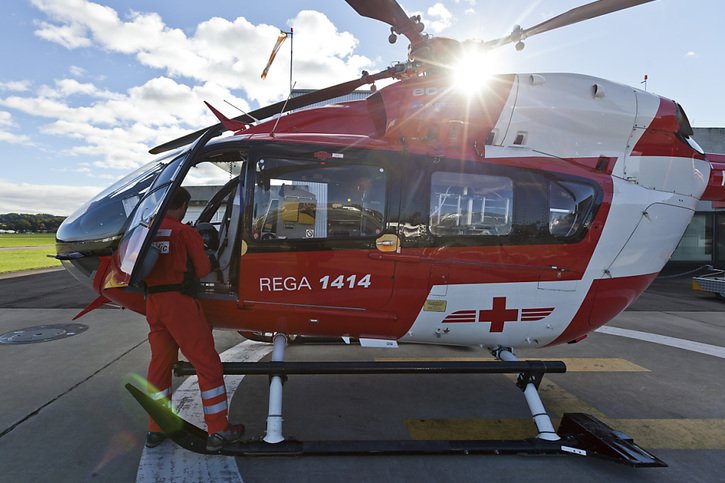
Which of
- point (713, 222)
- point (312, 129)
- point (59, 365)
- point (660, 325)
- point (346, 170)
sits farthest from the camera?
point (713, 222)

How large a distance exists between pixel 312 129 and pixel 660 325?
24.9 feet

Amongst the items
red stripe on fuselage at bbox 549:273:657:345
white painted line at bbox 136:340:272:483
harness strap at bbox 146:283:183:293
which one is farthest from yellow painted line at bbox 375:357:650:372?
harness strap at bbox 146:283:183:293

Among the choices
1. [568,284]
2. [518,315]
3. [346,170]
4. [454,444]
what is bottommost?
[454,444]

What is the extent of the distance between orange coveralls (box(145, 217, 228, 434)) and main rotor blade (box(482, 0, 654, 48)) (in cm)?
324

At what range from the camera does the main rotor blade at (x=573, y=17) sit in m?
2.99

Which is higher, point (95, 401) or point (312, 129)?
point (312, 129)

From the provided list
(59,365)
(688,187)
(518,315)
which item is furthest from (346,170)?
(59,365)

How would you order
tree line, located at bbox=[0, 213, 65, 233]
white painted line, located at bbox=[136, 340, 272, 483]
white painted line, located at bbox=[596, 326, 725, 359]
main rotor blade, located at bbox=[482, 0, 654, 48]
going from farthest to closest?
Result: tree line, located at bbox=[0, 213, 65, 233], white painted line, located at bbox=[596, 326, 725, 359], main rotor blade, located at bbox=[482, 0, 654, 48], white painted line, located at bbox=[136, 340, 272, 483]

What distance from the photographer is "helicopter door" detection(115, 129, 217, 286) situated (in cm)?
264

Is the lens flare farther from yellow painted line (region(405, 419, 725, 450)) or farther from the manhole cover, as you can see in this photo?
the manhole cover

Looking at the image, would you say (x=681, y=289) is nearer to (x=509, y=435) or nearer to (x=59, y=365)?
(x=509, y=435)

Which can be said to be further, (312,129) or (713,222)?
(713,222)

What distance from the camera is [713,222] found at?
574 inches

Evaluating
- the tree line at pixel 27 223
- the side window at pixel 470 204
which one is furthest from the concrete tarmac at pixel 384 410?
the tree line at pixel 27 223
